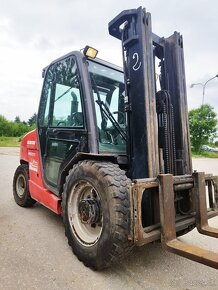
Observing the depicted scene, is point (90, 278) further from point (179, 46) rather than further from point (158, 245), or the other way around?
point (179, 46)

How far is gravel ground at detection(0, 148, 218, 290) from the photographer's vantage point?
2381mm

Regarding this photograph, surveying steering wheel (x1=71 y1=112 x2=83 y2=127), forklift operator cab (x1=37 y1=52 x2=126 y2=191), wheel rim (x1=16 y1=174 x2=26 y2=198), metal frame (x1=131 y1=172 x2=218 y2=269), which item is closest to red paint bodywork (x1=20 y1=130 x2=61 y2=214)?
forklift operator cab (x1=37 y1=52 x2=126 y2=191)

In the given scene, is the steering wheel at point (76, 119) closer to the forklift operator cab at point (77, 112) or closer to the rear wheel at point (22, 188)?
the forklift operator cab at point (77, 112)

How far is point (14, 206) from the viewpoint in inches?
192

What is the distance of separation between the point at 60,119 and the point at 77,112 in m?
0.51

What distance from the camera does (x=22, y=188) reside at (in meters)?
4.96

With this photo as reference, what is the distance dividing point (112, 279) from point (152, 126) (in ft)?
5.05

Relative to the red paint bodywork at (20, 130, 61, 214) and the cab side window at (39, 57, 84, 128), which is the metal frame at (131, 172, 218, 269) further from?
the red paint bodywork at (20, 130, 61, 214)

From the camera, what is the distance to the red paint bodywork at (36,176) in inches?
135

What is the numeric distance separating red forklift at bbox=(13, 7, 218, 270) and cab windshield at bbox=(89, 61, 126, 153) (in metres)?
0.01

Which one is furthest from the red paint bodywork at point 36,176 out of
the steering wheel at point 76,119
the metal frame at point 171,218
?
the metal frame at point 171,218

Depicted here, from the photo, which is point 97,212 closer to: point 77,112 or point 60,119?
point 77,112

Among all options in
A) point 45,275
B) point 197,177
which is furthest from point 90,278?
point 197,177

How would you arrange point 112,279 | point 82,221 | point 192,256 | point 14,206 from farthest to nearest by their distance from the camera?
point 14,206 < point 82,221 < point 112,279 < point 192,256
